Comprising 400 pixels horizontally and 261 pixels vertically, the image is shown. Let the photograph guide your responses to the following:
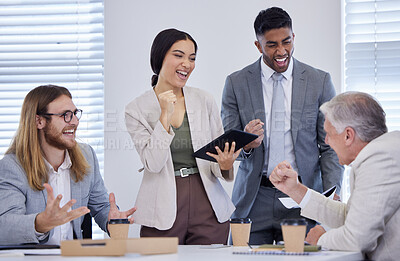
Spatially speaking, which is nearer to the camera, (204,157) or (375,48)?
(204,157)

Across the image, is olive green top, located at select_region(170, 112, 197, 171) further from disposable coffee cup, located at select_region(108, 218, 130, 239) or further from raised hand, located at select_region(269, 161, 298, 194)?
disposable coffee cup, located at select_region(108, 218, 130, 239)

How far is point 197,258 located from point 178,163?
1180 millimetres

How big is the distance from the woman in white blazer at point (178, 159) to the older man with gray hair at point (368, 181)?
0.75 meters

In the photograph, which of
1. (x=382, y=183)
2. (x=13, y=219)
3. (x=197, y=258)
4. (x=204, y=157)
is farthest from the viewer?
(x=204, y=157)

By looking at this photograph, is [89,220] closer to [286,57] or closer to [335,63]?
[286,57]

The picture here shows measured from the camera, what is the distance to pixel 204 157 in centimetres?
270

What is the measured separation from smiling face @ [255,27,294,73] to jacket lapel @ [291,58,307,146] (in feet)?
0.28

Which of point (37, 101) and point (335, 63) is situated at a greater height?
point (335, 63)

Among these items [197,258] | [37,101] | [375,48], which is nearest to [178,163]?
[37,101]

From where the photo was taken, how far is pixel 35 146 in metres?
2.73

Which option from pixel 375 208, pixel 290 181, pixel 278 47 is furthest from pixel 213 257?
pixel 278 47

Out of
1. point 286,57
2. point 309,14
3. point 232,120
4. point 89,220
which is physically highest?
point 309,14

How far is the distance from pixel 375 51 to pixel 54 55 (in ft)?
7.74

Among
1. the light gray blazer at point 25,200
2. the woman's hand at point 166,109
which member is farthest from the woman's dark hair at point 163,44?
the light gray blazer at point 25,200
